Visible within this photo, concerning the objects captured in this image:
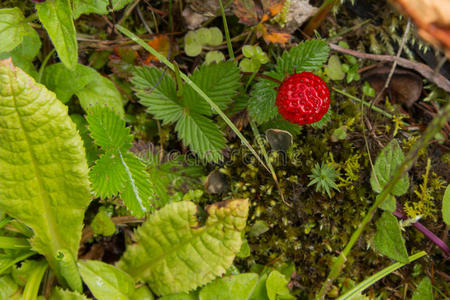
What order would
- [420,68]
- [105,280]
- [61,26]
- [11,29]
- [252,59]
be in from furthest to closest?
[420,68] < [252,59] < [105,280] < [11,29] < [61,26]

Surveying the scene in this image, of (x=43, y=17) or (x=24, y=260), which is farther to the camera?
(x=24, y=260)

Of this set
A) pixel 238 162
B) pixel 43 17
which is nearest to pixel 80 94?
pixel 43 17

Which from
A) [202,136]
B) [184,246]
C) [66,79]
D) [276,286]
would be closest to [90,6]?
[66,79]

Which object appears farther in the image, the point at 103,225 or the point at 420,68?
the point at 420,68

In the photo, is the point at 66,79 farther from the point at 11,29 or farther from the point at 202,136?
the point at 202,136

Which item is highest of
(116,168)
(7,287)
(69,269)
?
(116,168)

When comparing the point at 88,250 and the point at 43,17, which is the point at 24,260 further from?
the point at 43,17
